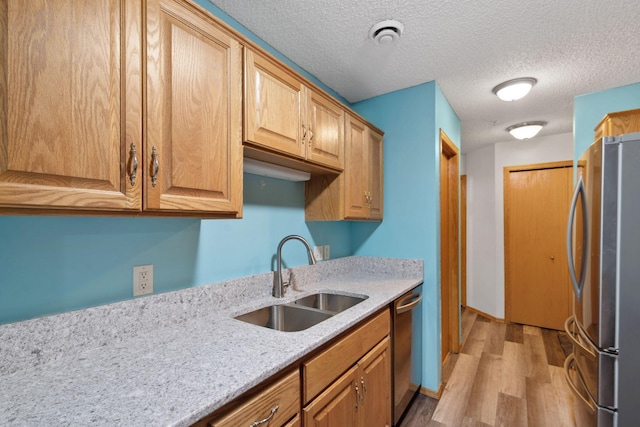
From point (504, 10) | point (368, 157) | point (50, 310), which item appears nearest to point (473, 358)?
point (368, 157)

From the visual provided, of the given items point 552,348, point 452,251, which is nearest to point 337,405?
point 452,251

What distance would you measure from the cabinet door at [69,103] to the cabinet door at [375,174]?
1.70 meters

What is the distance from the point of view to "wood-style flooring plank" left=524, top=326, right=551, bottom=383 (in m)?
2.52

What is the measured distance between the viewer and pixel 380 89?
7.85ft

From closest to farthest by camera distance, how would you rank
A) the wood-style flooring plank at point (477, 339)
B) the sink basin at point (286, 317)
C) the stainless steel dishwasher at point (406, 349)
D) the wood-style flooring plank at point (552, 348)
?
the sink basin at point (286, 317) < the stainless steel dishwasher at point (406, 349) < the wood-style flooring plank at point (552, 348) < the wood-style flooring plank at point (477, 339)

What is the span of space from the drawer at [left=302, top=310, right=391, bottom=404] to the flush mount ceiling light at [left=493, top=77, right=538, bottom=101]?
2.00 metres

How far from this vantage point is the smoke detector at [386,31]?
158 cm

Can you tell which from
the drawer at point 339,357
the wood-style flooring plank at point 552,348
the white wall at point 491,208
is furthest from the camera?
the white wall at point 491,208

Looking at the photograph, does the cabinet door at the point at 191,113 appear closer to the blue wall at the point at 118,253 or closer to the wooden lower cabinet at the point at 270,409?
the blue wall at the point at 118,253

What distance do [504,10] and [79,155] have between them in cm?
198

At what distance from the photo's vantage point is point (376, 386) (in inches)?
62.2

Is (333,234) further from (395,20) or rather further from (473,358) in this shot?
(473,358)

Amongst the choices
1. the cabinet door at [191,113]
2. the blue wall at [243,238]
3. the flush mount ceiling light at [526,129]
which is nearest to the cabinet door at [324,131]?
the blue wall at [243,238]

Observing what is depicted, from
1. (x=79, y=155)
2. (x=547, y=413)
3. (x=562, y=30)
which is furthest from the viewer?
(x=547, y=413)
